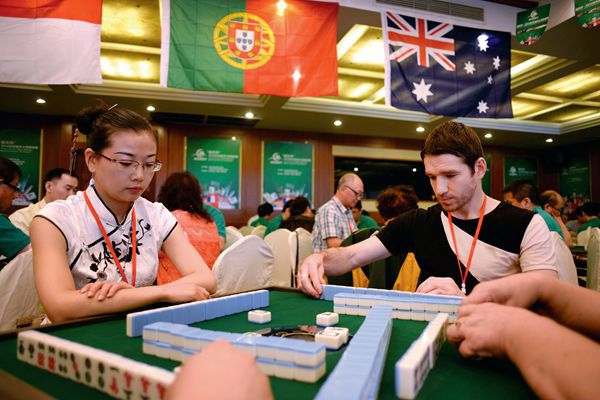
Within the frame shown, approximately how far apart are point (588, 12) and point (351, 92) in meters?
4.13

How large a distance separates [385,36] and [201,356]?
4067mm

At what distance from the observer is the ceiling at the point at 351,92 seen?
16.0 ft

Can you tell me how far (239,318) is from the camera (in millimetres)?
1225

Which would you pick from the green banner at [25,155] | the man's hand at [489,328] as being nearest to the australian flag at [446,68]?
the man's hand at [489,328]

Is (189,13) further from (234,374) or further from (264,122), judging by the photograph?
(264,122)

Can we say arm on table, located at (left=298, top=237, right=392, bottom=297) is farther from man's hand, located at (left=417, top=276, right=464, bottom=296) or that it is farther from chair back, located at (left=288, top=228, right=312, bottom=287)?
chair back, located at (left=288, top=228, right=312, bottom=287)

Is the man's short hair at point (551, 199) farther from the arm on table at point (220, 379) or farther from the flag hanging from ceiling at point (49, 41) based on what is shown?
the arm on table at point (220, 379)

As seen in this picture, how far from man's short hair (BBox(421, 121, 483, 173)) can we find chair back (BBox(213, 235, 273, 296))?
127cm

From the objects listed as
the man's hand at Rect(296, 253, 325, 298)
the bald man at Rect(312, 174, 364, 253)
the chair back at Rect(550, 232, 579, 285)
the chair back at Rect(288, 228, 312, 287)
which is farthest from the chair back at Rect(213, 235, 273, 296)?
the chair back at Rect(550, 232, 579, 285)

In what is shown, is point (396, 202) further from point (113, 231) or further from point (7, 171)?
point (7, 171)

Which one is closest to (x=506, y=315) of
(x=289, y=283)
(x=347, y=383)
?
(x=347, y=383)

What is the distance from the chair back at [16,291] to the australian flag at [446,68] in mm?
3396

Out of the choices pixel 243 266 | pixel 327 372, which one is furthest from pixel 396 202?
pixel 327 372

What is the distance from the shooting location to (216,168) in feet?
27.8
